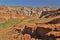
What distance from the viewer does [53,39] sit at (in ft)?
52.7

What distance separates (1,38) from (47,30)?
6819mm

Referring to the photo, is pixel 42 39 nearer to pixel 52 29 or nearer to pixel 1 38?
pixel 52 29

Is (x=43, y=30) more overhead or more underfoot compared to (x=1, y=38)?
more overhead

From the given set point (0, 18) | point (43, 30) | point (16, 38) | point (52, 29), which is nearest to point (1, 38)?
point (16, 38)

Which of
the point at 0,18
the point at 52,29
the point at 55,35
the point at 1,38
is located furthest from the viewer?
the point at 0,18

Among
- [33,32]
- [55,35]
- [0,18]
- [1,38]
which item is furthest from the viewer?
[0,18]

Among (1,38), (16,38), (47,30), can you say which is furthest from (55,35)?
(1,38)

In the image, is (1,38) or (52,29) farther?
(1,38)

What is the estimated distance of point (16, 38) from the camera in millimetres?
21250

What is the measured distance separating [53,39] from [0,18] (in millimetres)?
45474

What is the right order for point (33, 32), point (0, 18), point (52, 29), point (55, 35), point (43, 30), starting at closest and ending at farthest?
point (55, 35)
point (52, 29)
point (43, 30)
point (33, 32)
point (0, 18)

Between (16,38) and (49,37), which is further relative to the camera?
(16,38)

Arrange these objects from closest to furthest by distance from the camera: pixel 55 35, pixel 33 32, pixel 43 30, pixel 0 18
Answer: pixel 55 35 → pixel 43 30 → pixel 33 32 → pixel 0 18

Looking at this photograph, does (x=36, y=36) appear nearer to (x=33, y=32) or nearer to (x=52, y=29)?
(x=33, y=32)
